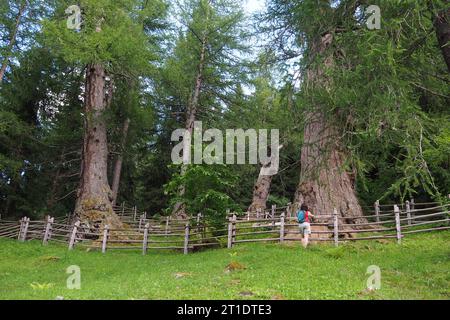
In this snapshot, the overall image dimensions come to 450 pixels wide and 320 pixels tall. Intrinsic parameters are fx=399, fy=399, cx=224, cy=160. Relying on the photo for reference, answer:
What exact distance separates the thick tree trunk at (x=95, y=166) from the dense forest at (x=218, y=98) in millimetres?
59

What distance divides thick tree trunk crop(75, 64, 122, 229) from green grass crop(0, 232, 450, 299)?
2.44 metres

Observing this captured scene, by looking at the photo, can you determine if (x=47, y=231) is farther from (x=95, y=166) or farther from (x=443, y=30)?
(x=443, y=30)

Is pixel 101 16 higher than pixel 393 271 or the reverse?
higher

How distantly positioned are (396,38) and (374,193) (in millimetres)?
15383

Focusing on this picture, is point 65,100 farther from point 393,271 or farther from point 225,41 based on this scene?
point 393,271

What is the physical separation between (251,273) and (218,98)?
1530cm

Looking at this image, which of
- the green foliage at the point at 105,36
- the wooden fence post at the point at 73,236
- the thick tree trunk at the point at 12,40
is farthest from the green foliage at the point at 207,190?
the thick tree trunk at the point at 12,40

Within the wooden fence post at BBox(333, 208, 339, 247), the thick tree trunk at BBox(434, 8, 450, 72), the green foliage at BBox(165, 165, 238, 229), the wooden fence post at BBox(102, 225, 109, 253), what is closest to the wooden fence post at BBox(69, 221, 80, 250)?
the wooden fence post at BBox(102, 225, 109, 253)

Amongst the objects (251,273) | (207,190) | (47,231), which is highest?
(207,190)

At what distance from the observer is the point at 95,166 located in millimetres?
17406

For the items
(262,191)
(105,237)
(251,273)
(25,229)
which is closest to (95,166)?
(105,237)

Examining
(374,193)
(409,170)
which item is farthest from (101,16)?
(374,193)

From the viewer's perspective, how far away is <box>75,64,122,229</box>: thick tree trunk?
16.8m

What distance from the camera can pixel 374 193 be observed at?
21359 mm
